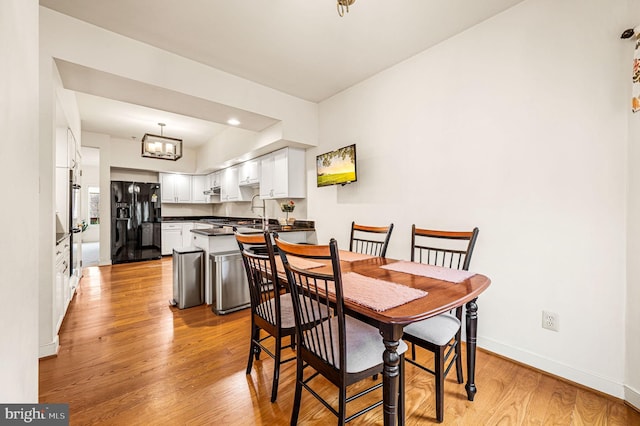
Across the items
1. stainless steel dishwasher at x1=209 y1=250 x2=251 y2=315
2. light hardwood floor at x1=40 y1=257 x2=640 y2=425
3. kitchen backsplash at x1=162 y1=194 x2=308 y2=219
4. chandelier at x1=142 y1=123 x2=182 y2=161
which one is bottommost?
light hardwood floor at x1=40 y1=257 x2=640 y2=425

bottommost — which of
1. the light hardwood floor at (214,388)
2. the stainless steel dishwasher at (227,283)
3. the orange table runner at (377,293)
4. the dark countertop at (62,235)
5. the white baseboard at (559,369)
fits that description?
the light hardwood floor at (214,388)

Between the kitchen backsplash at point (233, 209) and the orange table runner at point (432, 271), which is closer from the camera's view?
the orange table runner at point (432, 271)

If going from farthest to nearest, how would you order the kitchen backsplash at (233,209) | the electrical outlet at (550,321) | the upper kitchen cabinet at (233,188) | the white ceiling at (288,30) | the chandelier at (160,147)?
the upper kitchen cabinet at (233,188), the kitchen backsplash at (233,209), the chandelier at (160,147), the white ceiling at (288,30), the electrical outlet at (550,321)

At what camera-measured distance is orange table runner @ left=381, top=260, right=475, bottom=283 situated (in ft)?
5.26

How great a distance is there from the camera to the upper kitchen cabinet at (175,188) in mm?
6711

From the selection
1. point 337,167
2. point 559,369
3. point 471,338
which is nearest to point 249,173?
point 337,167

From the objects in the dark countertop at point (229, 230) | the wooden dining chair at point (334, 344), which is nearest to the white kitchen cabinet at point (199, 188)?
the dark countertop at point (229, 230)

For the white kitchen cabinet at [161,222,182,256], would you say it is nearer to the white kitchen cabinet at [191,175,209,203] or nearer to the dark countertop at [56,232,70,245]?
the white kitchen cabinet at [191,175,209,203]

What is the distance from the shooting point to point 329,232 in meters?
3.88

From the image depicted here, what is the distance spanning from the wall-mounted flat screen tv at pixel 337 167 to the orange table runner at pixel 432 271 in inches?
58.7

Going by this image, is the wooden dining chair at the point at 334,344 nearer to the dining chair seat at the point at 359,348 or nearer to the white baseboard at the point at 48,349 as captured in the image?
the dining chair seat at the point at 359,348

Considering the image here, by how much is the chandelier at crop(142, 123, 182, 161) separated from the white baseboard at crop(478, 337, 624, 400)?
473 centimetres

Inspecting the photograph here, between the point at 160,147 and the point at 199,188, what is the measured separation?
10.3 feet

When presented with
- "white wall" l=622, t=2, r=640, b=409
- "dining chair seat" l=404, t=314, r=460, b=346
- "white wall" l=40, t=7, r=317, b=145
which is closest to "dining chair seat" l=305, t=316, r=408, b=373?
Result: "dining chair seat" l=404, t=314, r=460, b=346
